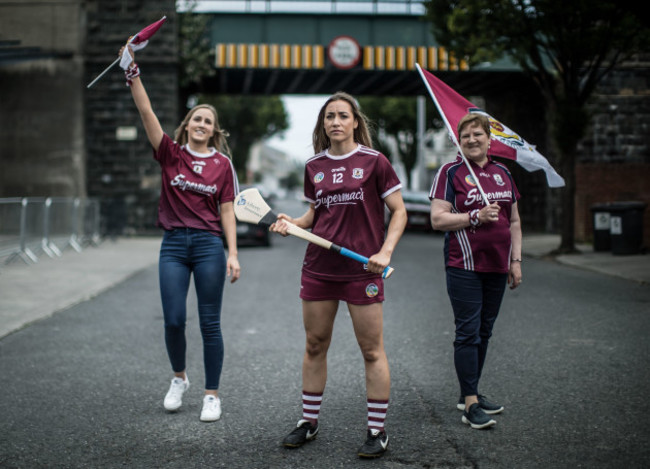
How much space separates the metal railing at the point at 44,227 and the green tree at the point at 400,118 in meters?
34.6

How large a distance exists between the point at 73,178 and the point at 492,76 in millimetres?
13244

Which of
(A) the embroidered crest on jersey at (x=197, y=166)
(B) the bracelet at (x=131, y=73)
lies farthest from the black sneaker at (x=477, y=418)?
(B) the bracelet at (x=131, y=73)

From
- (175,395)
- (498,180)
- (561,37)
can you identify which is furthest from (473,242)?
(561,37)

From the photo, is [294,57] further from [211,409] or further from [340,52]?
[211,409]

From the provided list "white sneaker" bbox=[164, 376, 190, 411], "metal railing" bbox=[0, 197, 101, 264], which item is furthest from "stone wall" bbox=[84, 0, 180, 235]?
"white sneaker" bbox=[164, 376, 190, 411]

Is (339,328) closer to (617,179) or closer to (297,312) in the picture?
(297,312)

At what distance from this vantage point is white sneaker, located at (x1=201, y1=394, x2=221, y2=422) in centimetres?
411

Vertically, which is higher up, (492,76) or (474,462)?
(492,76)

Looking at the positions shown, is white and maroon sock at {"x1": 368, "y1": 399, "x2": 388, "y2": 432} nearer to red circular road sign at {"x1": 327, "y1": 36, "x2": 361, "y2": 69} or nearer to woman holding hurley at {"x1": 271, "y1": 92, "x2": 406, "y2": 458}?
woman holding hurley at {"x1": 271, "y1": 92, "x2": 406, "y2": 458}

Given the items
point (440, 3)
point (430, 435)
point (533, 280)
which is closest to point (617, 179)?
point (440, 3)

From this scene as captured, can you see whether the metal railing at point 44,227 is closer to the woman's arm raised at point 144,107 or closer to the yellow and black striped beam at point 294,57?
the yellow and black striped beam at point 294,57

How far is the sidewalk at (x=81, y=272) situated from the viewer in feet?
27.3

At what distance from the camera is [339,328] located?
712 cm

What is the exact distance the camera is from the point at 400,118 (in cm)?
5109
